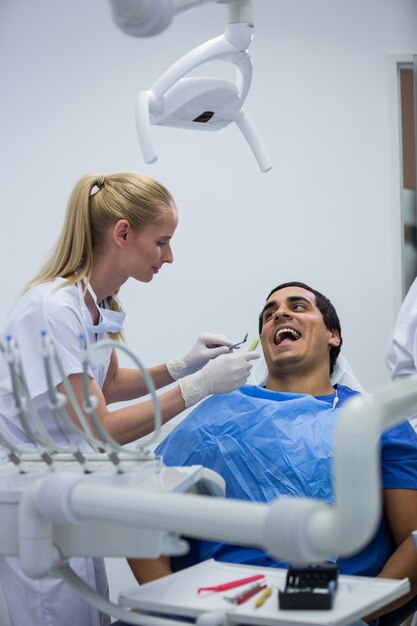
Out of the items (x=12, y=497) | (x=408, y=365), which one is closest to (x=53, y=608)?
(x=12, y=497)

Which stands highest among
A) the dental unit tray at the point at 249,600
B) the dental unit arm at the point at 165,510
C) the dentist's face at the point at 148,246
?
the dentist's face at the point at 148,246

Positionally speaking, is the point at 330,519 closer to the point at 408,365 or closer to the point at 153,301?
the point at 408,365

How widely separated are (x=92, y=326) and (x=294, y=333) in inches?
24.7

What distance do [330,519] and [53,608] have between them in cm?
100

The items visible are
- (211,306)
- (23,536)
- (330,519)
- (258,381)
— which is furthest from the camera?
(211,306)

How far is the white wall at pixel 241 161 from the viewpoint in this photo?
304cm

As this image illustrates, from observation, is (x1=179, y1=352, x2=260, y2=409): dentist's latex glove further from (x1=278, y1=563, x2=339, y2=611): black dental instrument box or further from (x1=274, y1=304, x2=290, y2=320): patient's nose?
(x1=278, y1=563, x2=339, y2=611): black dental instrument box

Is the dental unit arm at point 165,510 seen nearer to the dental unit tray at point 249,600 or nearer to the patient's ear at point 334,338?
the dental unit tray at point 249,600

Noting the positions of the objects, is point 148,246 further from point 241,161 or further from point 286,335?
point 241,161

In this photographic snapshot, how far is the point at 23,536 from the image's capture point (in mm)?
1146

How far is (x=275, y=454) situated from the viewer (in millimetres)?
1996

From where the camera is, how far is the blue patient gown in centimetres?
191

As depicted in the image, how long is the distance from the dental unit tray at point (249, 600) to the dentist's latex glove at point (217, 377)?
1.98 ft

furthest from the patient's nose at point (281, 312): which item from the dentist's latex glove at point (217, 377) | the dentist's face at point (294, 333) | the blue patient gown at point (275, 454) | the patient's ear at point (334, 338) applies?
the dentist's latex glove at point (217, 377)
